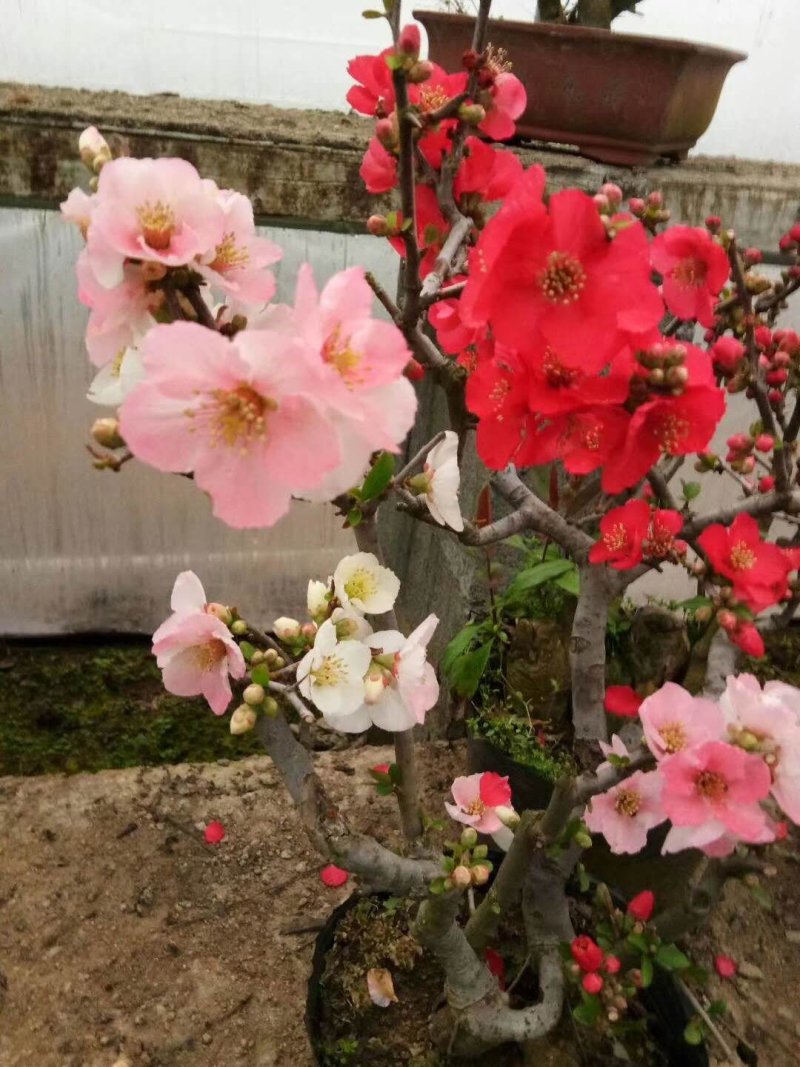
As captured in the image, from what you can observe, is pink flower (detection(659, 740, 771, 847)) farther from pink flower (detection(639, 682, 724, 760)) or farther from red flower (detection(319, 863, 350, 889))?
red flower (detection(319, 863, 350, 889))

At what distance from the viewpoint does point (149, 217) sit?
19.3 inches

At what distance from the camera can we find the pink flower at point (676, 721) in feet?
2.30

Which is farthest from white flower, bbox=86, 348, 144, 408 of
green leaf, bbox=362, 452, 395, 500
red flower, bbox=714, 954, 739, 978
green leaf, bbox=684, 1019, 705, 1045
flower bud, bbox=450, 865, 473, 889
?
red flower, bbox=714, 954, 739, 978

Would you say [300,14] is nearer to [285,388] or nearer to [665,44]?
[665,44]

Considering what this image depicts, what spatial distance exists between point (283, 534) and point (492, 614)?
25.9 inches

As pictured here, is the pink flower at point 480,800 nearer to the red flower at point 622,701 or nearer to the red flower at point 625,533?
the red flower at point 622,701

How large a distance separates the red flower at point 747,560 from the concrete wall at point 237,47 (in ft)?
3.94

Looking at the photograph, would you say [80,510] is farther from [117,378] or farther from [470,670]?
[117,378]

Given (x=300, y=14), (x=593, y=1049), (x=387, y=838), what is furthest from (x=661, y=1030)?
(x=300, y=14)

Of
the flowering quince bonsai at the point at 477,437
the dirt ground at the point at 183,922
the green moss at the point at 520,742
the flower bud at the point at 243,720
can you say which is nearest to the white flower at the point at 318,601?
the flowering quince bonsai at the point at 477,437

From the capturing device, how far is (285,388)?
42 cm

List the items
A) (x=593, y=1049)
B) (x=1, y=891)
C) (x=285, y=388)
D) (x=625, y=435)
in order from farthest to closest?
(x=1, y=891)
(x=593, y=1049)
(x=625, y=435)
(x=285, y=388)

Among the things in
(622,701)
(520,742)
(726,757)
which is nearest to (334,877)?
(520,742)

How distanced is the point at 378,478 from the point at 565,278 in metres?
0.25
